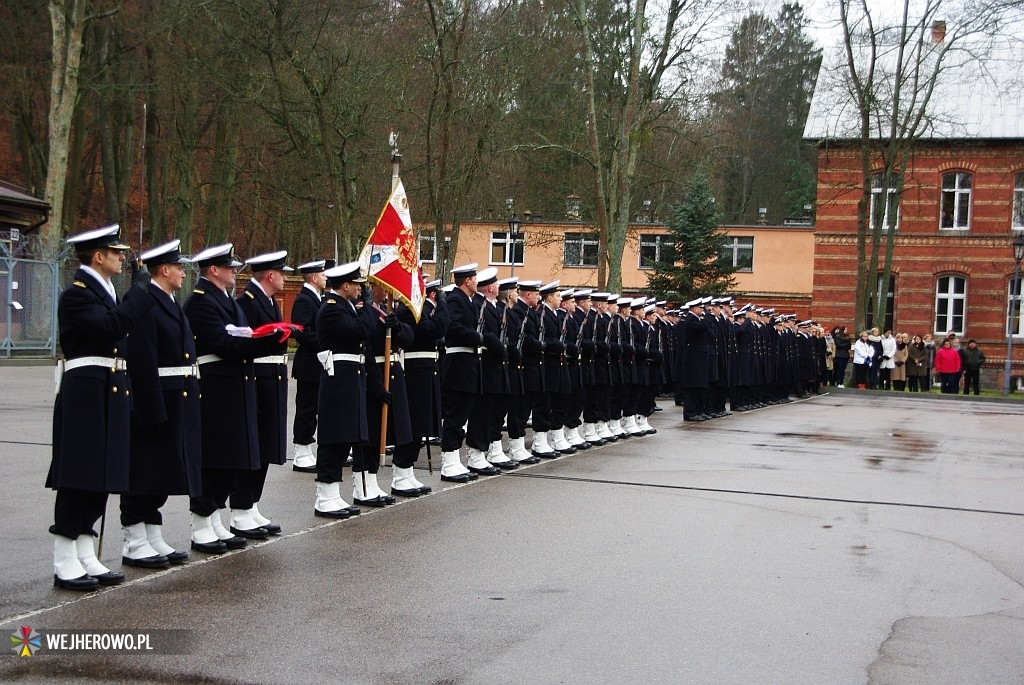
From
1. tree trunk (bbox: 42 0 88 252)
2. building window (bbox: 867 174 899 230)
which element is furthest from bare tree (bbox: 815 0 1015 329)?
tree trunk (bbox: 42 0 88 252)

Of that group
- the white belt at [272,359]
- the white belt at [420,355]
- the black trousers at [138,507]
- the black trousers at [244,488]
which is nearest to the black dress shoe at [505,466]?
the white belt at [420,355]

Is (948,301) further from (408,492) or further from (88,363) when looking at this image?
(88,363)

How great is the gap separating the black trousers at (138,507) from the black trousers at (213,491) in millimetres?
424

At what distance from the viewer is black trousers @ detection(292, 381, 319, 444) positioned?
488 inches

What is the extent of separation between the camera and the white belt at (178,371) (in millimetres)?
7555

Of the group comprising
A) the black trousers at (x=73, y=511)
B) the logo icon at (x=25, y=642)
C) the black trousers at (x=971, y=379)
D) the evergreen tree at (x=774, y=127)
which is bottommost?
the black trousers at (x=971, y=379)

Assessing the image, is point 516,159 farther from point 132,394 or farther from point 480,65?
point 132,394

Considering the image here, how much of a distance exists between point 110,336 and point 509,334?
6775 mm

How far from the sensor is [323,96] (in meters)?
24.4

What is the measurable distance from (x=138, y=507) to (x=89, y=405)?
0.89 meters

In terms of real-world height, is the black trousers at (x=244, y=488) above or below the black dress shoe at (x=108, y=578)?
above

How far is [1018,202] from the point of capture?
42.2 meters

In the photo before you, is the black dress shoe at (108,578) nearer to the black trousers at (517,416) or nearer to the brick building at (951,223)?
the black trousers at (517,416)

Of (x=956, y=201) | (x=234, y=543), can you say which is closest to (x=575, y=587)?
(x=234, y=543)
